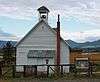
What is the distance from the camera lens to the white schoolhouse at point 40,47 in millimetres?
42469

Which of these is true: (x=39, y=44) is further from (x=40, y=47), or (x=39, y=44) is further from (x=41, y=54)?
(x=41, y=54)

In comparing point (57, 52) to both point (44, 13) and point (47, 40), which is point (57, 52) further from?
point (44, 13)

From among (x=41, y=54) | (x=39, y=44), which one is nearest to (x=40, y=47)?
(x=39, y=44)

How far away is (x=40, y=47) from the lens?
43219 mm

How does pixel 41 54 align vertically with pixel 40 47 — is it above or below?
below

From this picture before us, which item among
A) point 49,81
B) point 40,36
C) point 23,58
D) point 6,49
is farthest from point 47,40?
point 49,81

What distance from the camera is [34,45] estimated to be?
1710 inches

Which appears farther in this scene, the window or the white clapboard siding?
the white clapboard siding

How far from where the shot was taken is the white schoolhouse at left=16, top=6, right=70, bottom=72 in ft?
139

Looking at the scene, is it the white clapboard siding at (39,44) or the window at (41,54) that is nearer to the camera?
the window at (41,54)

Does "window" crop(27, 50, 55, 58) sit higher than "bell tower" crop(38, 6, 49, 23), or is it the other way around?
"bell tower" crop(38, 6, 49, 23)

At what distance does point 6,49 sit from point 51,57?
66.1ft

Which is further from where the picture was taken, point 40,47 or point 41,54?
point 40,47

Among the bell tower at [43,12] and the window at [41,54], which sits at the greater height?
the bell tower at [43,12]
